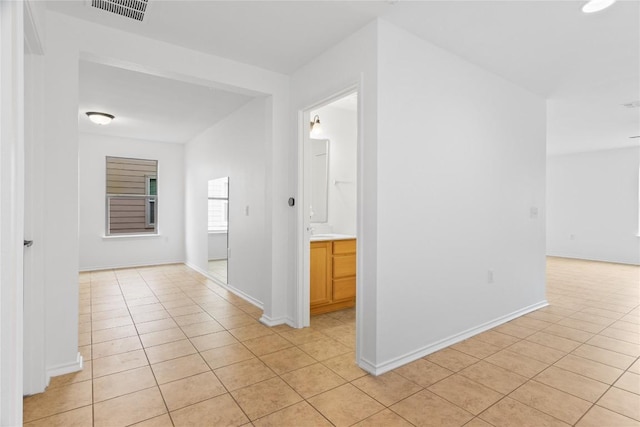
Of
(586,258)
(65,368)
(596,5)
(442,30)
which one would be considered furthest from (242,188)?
(586,258)

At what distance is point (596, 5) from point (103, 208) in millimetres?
7386

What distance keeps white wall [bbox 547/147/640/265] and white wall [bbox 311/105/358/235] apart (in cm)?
645

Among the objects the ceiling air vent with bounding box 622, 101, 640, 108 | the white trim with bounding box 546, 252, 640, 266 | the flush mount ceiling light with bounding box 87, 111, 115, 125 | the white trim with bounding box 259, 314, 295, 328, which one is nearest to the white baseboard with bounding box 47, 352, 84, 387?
the white trim with bounding box 259, 314, 295, 328

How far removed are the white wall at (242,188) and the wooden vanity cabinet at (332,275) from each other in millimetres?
562

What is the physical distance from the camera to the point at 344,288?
395 cm

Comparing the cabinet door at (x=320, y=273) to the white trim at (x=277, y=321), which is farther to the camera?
the cabinet door at (x=320, y=273)

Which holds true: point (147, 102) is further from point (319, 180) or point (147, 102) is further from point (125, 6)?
point (319, 180)

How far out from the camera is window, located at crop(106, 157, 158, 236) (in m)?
6.47

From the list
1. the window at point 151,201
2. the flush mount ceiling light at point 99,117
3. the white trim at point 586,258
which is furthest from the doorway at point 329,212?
the white trim at point 586,258

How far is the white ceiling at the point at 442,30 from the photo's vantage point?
226 cm
